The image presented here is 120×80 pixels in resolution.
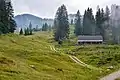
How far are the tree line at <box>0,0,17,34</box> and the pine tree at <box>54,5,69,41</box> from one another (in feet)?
102

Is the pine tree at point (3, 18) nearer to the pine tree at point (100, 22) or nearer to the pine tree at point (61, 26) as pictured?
Result: the pine tree at point (61, 26)

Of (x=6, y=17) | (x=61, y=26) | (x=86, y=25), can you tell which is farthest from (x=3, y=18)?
(x=86, y=25)

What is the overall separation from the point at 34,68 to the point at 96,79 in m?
10.7

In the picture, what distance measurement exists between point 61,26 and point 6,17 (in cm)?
4151

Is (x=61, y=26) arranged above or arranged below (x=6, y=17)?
below

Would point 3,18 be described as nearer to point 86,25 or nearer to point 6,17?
point 6,17

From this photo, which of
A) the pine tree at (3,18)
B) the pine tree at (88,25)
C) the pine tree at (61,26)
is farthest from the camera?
the pine tree at (88,25)

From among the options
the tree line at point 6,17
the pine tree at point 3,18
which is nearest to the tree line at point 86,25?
the tree line at point 6,17

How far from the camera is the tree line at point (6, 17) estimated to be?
360ft

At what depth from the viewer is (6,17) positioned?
114m

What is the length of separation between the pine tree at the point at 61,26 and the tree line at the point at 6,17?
31.1m

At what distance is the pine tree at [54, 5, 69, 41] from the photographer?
484 ft

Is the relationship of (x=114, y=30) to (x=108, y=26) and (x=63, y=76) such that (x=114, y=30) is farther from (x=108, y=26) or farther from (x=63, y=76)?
(x=63, y=76)

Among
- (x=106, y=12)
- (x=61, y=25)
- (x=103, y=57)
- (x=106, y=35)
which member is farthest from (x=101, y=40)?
(x=103, y=57)
